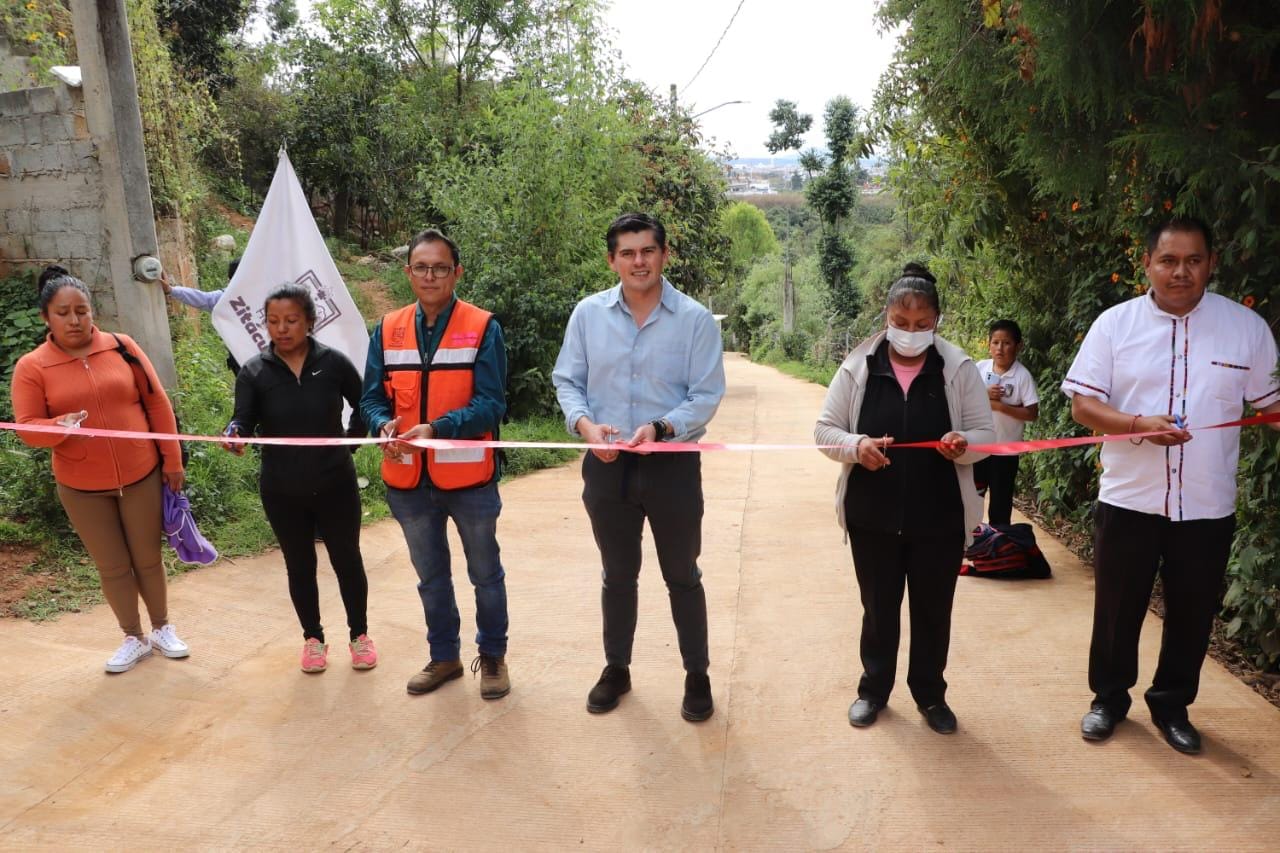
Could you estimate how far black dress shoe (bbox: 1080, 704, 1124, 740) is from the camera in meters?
3.37

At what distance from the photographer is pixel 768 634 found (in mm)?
4594

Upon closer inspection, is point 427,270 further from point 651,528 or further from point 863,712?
point 863,712

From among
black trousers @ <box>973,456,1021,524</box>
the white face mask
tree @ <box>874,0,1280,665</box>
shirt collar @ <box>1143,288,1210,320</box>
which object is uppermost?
tree @ <box>874,0,1280,665</box>

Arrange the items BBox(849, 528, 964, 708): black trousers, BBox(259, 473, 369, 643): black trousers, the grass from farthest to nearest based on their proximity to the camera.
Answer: the grass
BBox(259, 473, 369, 643): black trousers
BBox(849, 528, 964, 708): black trousers

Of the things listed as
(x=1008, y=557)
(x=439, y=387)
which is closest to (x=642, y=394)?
(x=439, y=387)

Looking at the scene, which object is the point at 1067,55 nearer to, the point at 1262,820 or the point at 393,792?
the point at 1262,820

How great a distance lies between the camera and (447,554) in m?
3.94

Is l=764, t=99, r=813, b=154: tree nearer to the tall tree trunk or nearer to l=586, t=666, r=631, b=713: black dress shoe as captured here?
the tall tree trunk

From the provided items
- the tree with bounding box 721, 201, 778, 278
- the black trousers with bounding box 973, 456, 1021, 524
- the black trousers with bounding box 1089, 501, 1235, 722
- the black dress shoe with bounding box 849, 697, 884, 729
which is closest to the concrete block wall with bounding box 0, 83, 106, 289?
the black trousers with bounding box 973, 456, 1021, 524

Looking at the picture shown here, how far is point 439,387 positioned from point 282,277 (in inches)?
104

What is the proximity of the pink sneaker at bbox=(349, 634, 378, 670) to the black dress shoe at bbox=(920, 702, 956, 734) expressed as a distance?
235 cm

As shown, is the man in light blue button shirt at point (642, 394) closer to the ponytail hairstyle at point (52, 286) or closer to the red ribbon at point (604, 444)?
the red ribbon at point (604, 444)

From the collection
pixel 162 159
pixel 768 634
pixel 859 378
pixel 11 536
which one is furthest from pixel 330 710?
pixel 162 159

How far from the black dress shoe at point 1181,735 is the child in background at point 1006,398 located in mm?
2038
